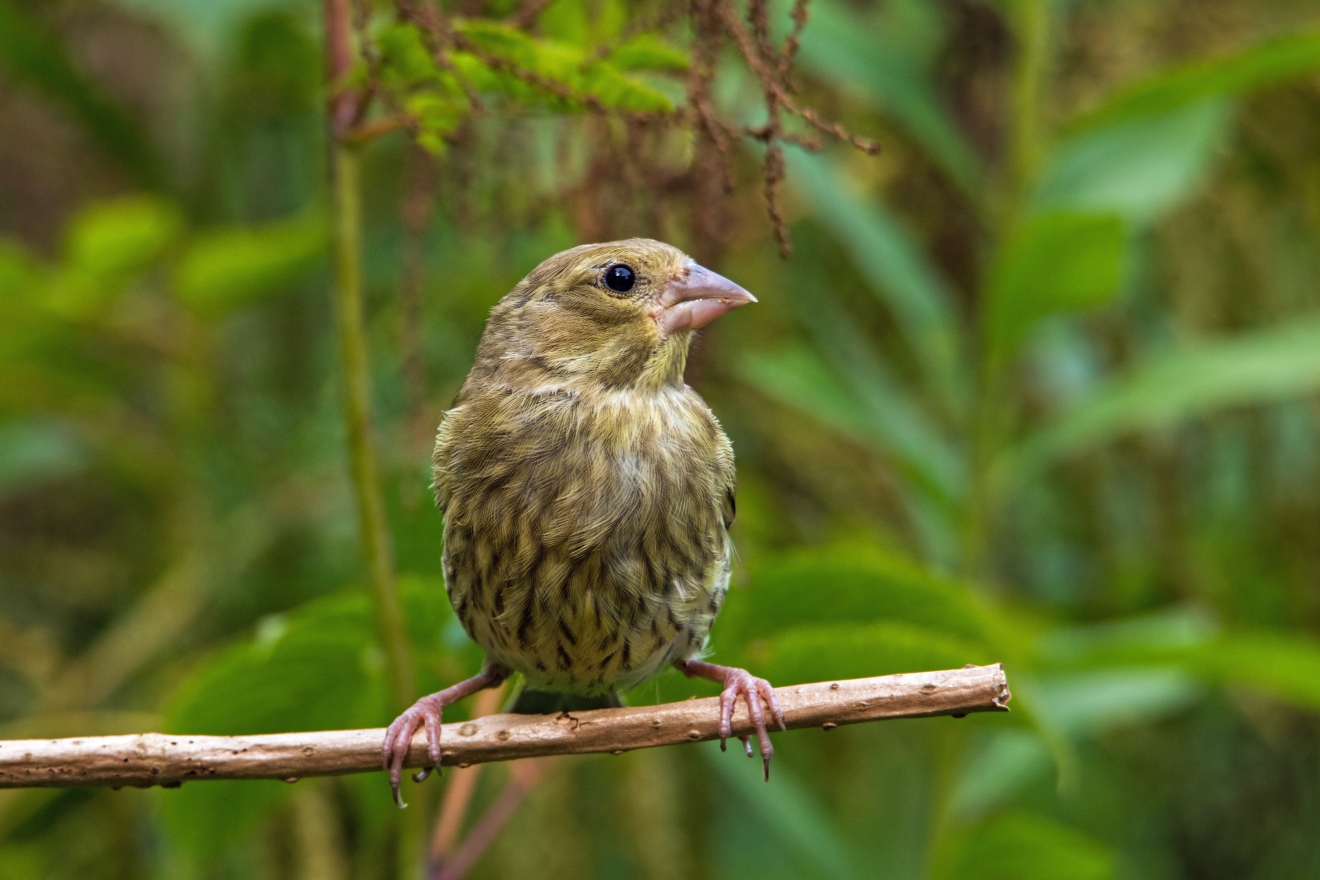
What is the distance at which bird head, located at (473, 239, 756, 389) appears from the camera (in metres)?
2.22

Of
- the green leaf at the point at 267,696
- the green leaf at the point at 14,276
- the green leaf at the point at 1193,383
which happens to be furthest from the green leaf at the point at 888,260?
the green leaf at the point at 14,276

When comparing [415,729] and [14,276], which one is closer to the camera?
[415,729]

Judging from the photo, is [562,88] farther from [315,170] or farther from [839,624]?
[315,170]

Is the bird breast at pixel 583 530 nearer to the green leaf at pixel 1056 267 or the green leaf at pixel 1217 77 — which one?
the green leaf at pixel 1056 267

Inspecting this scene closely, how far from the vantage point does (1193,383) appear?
2988 millimetres

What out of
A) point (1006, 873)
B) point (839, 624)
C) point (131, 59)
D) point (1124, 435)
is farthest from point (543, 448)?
point (131, 59)

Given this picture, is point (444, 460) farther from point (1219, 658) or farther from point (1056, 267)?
point (1219, 658)

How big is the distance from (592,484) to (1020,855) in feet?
3.87

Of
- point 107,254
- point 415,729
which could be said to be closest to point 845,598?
point 415,729

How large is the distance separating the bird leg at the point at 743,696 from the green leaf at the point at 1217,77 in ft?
4.79

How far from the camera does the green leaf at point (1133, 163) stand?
10.3ft

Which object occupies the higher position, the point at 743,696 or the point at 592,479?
the point at 592,479

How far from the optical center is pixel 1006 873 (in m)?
2.77

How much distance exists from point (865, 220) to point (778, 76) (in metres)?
1.70
